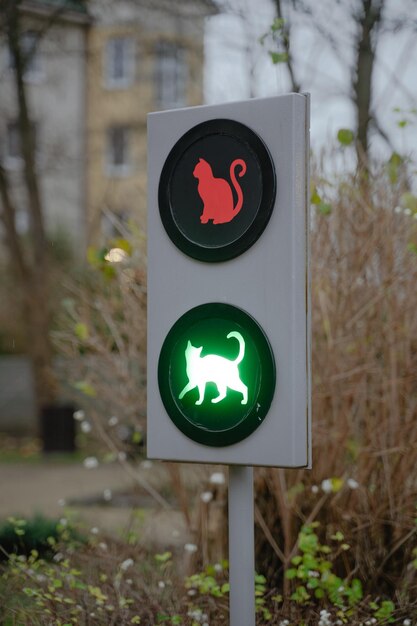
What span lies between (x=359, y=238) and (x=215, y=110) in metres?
2.15

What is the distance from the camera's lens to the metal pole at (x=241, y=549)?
11.0ft

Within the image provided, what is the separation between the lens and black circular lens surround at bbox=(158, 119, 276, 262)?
3.14 metres

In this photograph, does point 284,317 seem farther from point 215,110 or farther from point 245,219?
point 215,110

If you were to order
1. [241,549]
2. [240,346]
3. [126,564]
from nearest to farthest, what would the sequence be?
[240,346]
[241,549]
[126,564]

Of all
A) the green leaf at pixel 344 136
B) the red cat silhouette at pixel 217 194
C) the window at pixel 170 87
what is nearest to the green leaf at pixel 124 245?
the green leaf at pixel 344 136

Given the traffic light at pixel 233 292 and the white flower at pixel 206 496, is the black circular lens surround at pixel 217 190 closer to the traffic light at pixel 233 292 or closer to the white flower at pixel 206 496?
the traffic light at pixel 233 292

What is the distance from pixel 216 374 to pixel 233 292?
0.27 m

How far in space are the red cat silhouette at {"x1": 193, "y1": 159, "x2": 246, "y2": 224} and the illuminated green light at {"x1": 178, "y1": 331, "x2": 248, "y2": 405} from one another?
39cm

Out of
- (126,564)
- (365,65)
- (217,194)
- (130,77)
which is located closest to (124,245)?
(126,564)

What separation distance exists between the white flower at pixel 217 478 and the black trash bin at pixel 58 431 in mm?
9401

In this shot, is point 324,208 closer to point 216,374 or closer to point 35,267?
point 216,374

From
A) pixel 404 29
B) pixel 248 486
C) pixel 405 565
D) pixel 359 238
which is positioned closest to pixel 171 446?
pixel 248 486

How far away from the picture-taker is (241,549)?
3.37 meters

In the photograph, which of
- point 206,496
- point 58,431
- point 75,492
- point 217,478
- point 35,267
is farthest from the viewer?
point 35,267
